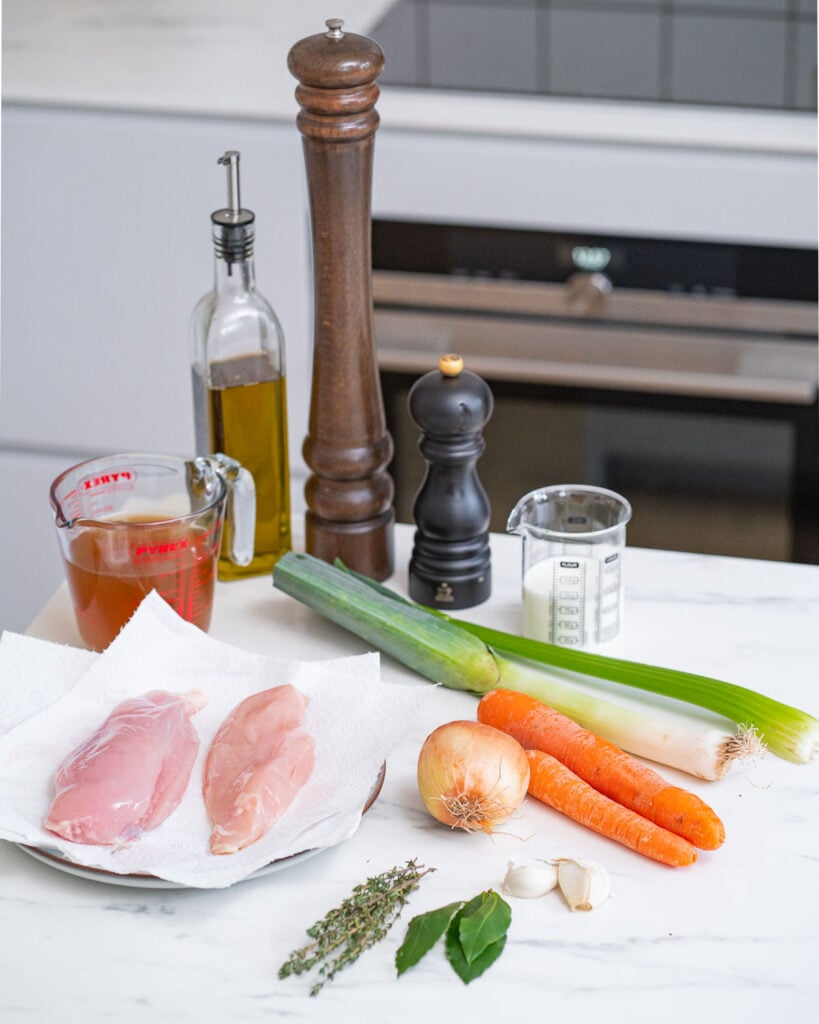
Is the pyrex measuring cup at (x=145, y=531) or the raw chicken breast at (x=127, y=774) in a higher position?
the pyrex measuring cup at (x=145, y=531)

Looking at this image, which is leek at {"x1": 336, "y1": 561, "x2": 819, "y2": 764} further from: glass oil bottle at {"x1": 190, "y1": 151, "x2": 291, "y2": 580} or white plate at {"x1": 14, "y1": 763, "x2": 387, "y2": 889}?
white plate at {"x1": 14, "y1": 763, "x2": 387, "y2": 889}

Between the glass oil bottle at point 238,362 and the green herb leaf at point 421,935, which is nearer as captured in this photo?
the green herb leaf at point 421,935

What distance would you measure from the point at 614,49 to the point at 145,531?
1.37 meters

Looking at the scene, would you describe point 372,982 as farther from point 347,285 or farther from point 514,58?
point 514,58

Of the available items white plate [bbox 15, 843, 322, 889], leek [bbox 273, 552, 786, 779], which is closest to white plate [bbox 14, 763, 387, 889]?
white plate [bbox 15, 843, 322, 889]

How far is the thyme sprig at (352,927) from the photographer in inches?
31.3

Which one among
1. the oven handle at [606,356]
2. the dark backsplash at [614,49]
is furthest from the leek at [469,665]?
the dark backsplash at [614,49]

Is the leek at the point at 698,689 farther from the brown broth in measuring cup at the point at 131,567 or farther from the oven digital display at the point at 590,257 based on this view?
the oven digital display at the point at 590,257

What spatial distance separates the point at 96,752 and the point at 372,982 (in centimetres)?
25

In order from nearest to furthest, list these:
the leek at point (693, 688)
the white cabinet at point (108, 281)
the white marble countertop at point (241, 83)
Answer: the leek at point (693, 688) < the white marble countertop at point (241, 83) < the white cabinet at point (108, 281)

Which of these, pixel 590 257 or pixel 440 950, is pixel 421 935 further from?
pixel 590 257

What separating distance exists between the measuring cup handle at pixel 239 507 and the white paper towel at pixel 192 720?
0.44 feet

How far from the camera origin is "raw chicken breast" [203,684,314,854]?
0.87m

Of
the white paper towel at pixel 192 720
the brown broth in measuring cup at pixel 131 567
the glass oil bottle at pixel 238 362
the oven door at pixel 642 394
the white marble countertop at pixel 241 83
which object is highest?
the white marble countertop at pixel 241 83
